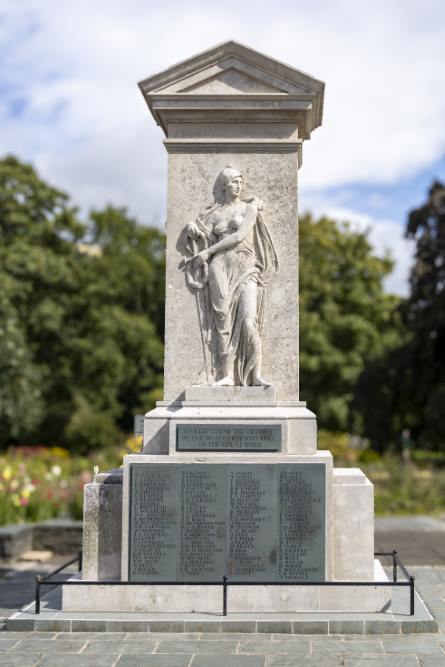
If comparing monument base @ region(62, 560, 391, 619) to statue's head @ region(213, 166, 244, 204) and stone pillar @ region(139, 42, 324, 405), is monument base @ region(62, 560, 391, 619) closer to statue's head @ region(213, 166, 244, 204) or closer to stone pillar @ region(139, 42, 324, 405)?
stone pillar @ region(139, 42, 324, 405)

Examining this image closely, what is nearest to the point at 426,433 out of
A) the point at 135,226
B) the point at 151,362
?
the point at 151,362

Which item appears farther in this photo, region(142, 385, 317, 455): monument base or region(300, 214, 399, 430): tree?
region(300, 214, 399, 430): tree

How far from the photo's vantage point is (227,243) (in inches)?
345

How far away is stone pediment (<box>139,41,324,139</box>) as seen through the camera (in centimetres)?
881

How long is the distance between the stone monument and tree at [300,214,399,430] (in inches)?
1027

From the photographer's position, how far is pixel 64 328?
3528cm

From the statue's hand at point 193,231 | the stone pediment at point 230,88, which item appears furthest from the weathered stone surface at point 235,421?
the stone pediment at point 230,88

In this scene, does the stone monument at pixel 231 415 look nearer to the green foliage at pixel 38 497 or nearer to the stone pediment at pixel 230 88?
the stone pediment at pixel 230 88

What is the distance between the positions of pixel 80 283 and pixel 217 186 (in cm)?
2708

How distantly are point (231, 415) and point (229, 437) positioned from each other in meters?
0.22

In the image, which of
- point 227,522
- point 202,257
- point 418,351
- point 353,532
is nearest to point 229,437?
point 227,522

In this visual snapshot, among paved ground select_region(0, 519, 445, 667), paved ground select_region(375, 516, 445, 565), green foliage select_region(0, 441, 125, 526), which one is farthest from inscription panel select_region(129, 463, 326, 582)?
green foliage select_region(0, 441, 125, 526)

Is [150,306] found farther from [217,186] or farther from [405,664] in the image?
[405,664]

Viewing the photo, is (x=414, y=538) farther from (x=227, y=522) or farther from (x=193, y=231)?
(x=193, y=231)
